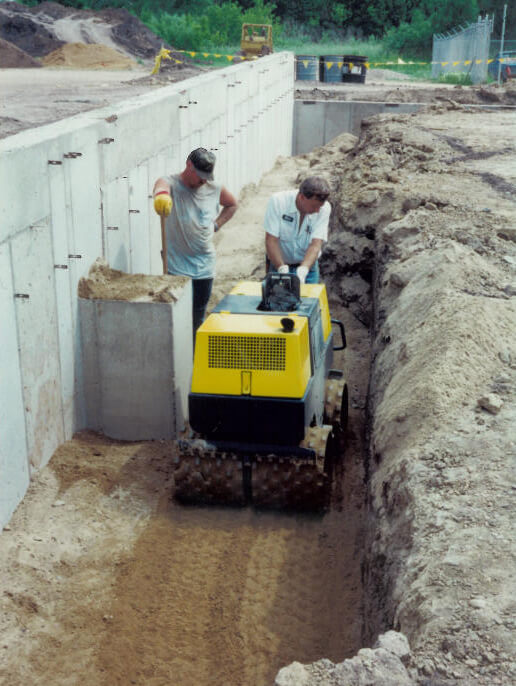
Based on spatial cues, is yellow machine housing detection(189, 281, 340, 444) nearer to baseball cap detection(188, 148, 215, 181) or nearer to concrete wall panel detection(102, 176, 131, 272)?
baseball cap detection(188, 148, 215, 181)

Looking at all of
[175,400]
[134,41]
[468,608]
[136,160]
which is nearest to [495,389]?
[468,608]

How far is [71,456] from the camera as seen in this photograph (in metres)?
6.71

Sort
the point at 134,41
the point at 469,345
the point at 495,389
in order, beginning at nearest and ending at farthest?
the point at 495,389, the point at 469,345, the point at 134,41

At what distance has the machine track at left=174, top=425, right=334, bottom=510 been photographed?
587 centimetres

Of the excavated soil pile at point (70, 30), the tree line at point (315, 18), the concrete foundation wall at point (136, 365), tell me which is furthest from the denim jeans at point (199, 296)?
the tree line at point (315, 18)

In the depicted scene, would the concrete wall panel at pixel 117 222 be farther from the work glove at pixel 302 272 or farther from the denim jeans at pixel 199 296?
the work glove at pixel 302 272

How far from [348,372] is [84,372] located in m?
3.14

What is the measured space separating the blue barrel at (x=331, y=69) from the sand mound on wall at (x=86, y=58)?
770 centimetres

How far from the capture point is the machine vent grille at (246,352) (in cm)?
564

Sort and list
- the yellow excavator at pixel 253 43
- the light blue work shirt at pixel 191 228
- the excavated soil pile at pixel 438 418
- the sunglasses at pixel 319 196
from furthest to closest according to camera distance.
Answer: the yellow excavator at pixel 253 43, the light blue work shirt at pixel 191 228, the sunglasses at pixel 319 196, the excavated soil pile at pixel 438 418

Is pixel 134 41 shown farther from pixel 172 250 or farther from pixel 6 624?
pixel 6 624

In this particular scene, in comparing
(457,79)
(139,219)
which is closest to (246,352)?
(139,219)

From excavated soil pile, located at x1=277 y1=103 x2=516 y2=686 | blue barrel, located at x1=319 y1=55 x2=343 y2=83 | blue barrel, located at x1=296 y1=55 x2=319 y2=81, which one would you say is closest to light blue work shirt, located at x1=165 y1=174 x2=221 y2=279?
excavated soil pile, located at x1=277 y1=103 x2=516 y2=686

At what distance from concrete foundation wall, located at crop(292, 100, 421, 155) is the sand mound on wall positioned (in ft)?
36.9
